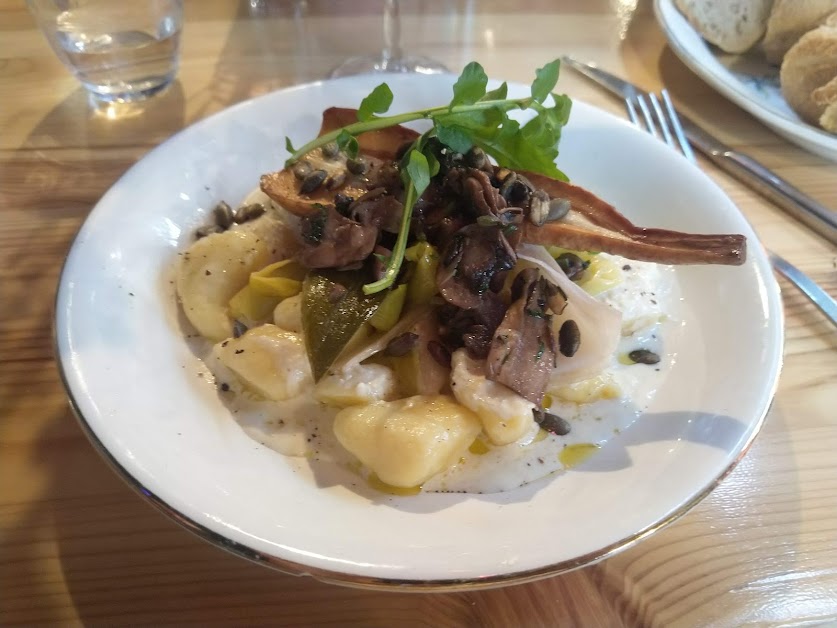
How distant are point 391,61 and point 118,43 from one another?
1051 millimetres

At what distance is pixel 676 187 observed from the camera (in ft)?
5.89

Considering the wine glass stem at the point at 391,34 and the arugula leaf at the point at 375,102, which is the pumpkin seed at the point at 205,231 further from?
the wine glass stem at the point at 391,34

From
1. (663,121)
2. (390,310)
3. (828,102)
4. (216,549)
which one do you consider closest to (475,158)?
(390,310)

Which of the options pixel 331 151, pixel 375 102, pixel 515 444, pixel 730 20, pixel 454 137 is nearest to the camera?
pixel 515 444

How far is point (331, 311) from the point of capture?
4.50ft

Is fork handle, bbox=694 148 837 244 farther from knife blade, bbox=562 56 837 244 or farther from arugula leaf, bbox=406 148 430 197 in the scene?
arugula leaf, bbox=406 148 430 197

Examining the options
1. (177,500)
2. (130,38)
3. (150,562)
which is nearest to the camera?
(177,500)

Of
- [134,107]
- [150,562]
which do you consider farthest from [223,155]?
[150,562]

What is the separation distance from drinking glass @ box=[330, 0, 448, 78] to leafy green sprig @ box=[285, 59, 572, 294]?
1159mm

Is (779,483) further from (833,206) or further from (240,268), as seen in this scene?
(240,268)

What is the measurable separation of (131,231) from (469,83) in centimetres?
88

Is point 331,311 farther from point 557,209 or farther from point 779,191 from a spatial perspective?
point 779,191

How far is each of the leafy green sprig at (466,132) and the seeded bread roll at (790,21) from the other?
1387 mm

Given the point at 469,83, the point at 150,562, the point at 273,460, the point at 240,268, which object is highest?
the point at 469,83
